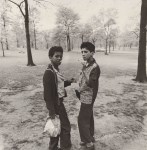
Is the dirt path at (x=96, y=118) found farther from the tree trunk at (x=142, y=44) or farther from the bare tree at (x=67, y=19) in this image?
the bare tree at (x=67, y=19)

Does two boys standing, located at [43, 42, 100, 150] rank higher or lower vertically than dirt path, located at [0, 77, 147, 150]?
higher

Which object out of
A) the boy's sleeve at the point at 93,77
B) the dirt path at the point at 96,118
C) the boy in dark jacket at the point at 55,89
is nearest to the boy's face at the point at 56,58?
the boy in dark jacket at the point at 55,89

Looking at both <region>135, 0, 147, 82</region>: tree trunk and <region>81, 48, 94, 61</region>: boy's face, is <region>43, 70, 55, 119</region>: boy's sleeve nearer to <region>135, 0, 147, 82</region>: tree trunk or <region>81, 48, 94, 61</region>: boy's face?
<region>81, 48, 94, 61</region>: boy's face

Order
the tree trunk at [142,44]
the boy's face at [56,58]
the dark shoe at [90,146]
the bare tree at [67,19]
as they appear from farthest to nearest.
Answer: the bare tree at [67,19] < the tree trunk at [142,44] < the dark shoe at [90,146] < the boy's face at [56,58]

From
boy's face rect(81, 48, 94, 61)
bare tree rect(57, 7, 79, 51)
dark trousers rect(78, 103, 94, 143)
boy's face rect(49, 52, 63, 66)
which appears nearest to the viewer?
boy's face rect(49, 52, 63, 66)

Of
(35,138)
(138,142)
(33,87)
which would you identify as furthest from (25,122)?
(33,87)

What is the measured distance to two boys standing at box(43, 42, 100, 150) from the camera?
12.4 feet

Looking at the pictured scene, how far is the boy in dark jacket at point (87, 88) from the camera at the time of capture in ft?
13.0

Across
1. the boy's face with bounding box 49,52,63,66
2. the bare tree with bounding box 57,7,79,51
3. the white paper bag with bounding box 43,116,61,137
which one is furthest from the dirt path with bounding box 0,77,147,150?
the bare tree with bounding box 57,7,79,51

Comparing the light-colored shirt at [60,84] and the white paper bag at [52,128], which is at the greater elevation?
the light-colored shirt at [60,84]

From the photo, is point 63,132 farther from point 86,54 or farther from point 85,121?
point 86,54

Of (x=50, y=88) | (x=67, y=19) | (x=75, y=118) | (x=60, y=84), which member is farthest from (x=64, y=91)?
(x=67, y=19)

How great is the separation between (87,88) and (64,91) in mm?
441

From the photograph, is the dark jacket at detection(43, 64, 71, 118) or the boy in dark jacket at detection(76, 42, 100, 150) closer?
the dark jacket at detection(43, 64, 71, 118)
